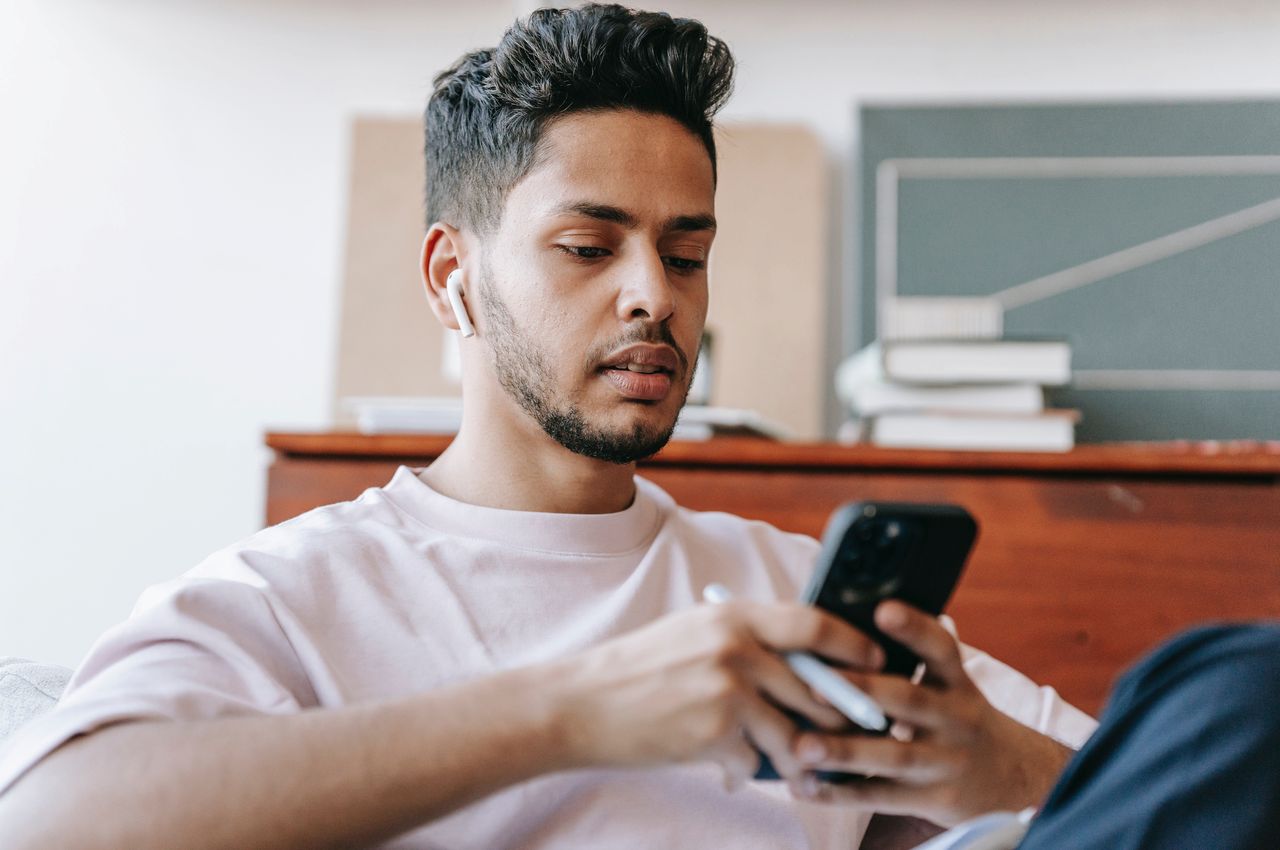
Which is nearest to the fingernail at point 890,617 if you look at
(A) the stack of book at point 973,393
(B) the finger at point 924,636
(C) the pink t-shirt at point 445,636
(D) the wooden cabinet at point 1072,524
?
(B) the finger at point 924,636

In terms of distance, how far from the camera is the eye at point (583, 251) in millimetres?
1113

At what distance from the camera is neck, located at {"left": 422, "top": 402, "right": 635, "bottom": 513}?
1.15m

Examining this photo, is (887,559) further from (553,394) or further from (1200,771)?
(553,394)

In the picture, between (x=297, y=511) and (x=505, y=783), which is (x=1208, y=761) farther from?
(x=297, y=511)

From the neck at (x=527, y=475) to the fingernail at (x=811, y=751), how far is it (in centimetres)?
Result: 46

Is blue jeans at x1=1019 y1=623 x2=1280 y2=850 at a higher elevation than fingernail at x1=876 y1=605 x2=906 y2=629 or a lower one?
lower

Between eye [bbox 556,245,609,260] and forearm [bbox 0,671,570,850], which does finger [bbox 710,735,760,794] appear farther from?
eye [bbox 556,245,609,260]

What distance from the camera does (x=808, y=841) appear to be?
1.00 meters

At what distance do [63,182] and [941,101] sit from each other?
1.60m

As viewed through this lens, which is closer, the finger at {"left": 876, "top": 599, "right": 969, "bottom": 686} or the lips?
the finger at {"left": 876, "top": 599, "right": 969, "bottom": 686}

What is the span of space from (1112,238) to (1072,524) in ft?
2.20

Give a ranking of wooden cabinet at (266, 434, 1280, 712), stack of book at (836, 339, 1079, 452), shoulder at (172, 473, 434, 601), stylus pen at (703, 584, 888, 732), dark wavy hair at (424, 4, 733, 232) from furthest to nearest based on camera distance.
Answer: stack of book at (836, 339, 1079, 452) < wooden cabinet at (266, 434, 1280, 712) < dark wavy hair at (424, 4, 733, 232) < shoulder at (172, 473, 434, 601) < stylus pen at (703, 584, 888, 732)

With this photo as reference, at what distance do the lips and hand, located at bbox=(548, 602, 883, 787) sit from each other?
0.38m

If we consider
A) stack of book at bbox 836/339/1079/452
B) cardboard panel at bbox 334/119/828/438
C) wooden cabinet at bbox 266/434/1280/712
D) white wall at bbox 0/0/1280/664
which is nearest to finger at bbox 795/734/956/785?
wooden cabinet at bbox 266/434/1280/712
